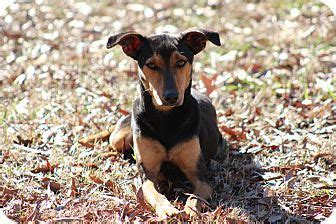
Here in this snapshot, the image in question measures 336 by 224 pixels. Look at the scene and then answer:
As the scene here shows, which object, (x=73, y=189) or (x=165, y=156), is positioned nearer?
(x=73, y=189)

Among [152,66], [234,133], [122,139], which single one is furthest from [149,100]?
[234,133]

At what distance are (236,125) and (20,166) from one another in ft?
9.35

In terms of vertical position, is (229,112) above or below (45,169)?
below

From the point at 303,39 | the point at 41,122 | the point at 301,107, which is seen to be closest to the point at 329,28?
the point at 303,39

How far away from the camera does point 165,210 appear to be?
5.77 metres

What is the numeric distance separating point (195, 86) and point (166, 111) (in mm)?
3039

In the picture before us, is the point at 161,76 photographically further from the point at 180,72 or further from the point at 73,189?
the point at 73,189

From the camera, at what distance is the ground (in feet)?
20.5

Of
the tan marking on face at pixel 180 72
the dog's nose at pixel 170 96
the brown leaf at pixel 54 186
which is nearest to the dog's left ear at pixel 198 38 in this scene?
the tan marking on face at pixel 180 72

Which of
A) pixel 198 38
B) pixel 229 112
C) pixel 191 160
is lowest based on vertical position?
pixel 229 112

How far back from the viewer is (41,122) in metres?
8.10

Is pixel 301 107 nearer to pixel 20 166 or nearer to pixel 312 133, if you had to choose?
pixel 312 133

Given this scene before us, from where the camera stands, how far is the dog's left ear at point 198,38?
6.34 metres

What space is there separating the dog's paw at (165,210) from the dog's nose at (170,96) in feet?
3.20
